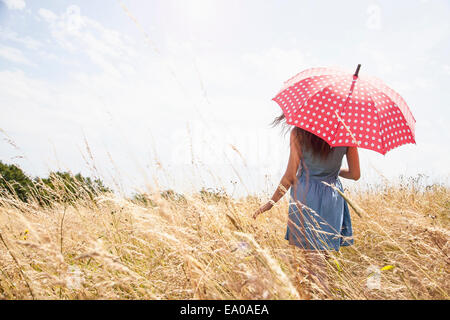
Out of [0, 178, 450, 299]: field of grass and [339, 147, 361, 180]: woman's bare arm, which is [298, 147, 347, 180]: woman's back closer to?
[339, 147, 361, 180]: woman's bare arm

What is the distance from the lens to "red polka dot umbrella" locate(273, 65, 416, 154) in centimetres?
187

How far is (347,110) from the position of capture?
1.91 meters

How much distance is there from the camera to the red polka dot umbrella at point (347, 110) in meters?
1.87

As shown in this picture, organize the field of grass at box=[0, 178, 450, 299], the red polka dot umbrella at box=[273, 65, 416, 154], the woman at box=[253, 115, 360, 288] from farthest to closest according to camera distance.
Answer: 1. the woman at box=[253, 115, 360, 288]
2. the red polka dot umbrella at box=[273, 65, 416, 154]
3. the field of grass at box=[0, 178, 450, 299]

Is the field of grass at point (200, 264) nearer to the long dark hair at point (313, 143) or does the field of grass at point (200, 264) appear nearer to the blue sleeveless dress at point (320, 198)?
the blue sleeveless dress at point (320, 198)

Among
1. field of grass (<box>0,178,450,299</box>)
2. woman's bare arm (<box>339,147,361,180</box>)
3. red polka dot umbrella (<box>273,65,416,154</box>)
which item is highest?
red polka dot umbrella (<box>273,65,416,154</box>)

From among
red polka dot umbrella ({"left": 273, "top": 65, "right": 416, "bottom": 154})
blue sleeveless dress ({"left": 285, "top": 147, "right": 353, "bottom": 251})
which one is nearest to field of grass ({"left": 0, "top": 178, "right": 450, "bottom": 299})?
blue sleeveless dress ({"left": 285, "top": 147, "right": 353, "bottom": 251})

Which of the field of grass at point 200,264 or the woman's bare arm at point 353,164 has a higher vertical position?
the woman's bare arm at point 353,164

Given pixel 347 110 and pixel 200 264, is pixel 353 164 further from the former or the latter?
pixel 200 264

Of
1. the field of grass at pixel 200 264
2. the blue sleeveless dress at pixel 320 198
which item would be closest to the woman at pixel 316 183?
the blue sleeveless dress at pixel 320 198

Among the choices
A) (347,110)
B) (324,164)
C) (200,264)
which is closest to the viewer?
(200,264)

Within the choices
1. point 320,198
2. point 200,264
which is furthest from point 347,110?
point 200,264
